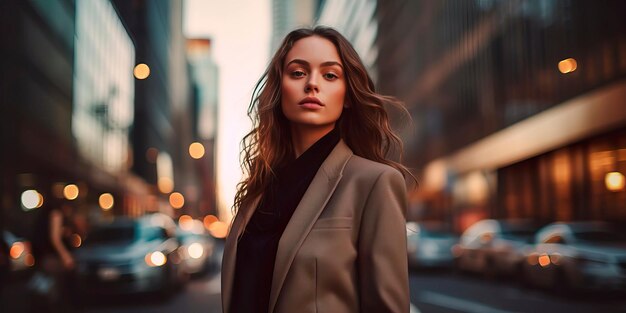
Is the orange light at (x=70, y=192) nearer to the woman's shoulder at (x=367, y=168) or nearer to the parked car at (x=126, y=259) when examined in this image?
the parked car at (x=126, y=259)

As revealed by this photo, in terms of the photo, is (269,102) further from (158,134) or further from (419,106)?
(158,134)

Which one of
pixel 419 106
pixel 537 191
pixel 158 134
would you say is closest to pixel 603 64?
pixel 537 191

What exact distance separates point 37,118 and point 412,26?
1086 inches

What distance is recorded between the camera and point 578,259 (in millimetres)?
13812

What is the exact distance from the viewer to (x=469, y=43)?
37.2 m

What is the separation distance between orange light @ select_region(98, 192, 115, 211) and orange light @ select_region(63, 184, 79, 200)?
832cm

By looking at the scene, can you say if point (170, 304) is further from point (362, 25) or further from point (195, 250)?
point (362, 25)

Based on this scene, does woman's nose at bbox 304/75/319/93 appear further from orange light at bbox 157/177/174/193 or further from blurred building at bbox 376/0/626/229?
orange light at bbox 157/177/174/193

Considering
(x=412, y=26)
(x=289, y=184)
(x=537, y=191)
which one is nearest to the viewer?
(x=289, y=184)

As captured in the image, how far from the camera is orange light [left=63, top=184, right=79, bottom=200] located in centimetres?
3774

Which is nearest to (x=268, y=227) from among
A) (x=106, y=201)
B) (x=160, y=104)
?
(x=106, y=201)

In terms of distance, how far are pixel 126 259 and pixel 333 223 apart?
495 inches

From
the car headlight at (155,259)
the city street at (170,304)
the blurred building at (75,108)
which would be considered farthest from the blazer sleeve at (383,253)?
the car headlight at (155,259)

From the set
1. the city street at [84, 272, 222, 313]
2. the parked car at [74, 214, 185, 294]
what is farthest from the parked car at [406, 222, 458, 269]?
the parked car at [74, 214, 185, 294]
